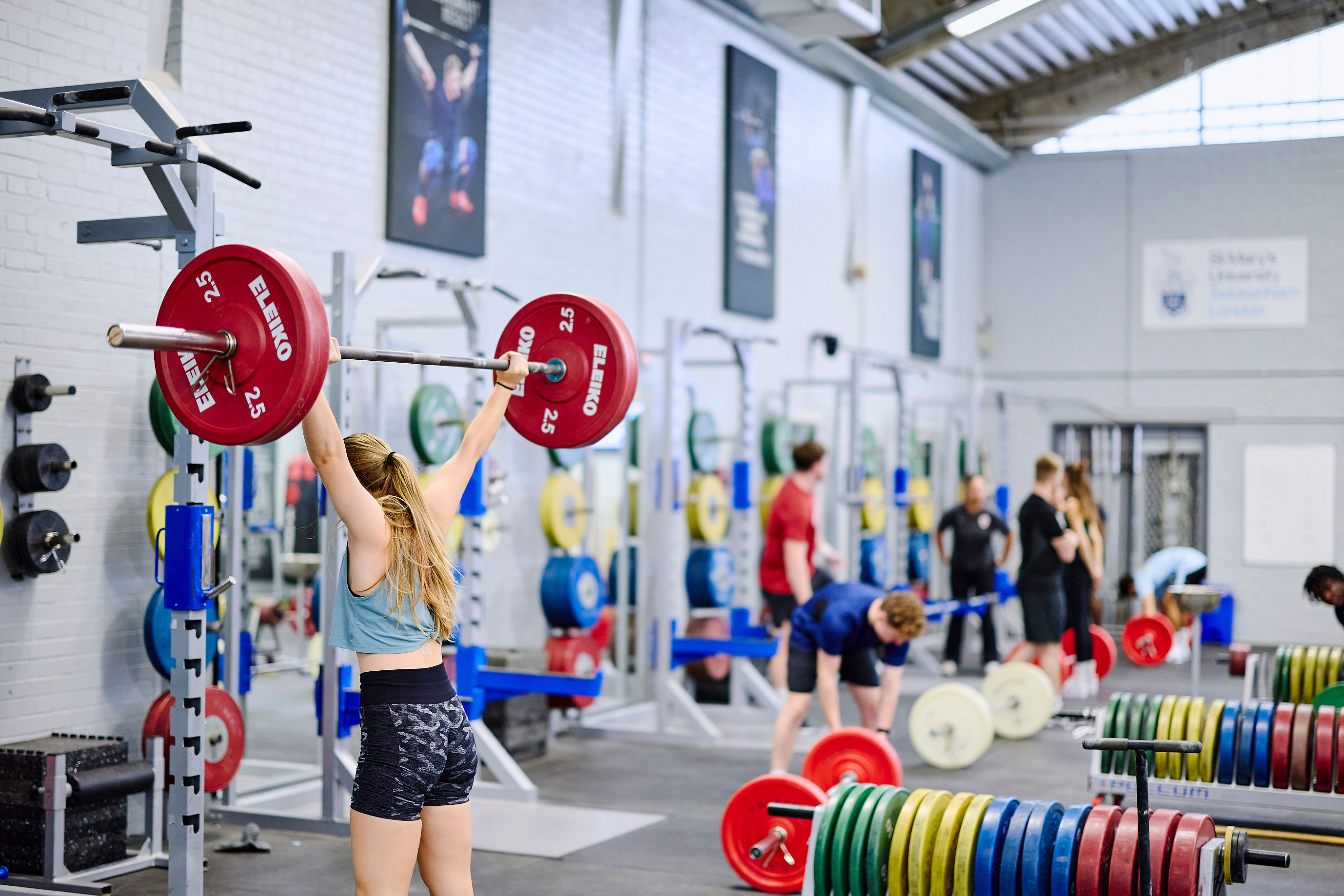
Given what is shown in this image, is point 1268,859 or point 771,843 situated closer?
point 1268,859

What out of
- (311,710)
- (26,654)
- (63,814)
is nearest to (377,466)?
(63,814)

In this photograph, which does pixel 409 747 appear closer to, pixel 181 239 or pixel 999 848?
pixel 999 848

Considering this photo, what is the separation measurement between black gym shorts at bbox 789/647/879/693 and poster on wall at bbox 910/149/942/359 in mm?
7425

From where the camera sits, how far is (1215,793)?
173 inches

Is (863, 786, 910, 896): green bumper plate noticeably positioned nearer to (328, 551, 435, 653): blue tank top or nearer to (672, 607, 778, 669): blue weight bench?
(328, 551, 435, 653): blue tank top

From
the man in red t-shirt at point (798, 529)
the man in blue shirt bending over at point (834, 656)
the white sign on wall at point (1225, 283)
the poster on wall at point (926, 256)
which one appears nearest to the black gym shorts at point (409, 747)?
the man in blue shirt bending over at point (834, 656)

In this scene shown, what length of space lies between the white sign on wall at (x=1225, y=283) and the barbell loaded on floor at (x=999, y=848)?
950cm

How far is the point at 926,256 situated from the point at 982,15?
271cm

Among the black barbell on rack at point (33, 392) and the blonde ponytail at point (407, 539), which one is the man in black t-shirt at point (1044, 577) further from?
the blonde ponytail at point (407, 539)

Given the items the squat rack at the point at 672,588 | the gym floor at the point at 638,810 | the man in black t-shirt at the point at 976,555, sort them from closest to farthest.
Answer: the gym floor at the point at 638,810, the squat rack at the point at 672,588, the man in black t-shirt at the point at 976,555

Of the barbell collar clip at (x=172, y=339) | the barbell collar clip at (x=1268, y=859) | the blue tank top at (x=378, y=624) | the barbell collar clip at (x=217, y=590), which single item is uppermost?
the barbell collar clip at (x=172, y=339)

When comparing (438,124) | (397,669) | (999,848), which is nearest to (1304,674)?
(999,848)

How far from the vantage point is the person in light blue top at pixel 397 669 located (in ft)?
7.63

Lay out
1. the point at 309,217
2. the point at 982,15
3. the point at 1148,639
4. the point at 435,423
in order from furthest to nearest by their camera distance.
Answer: the point at 982,15
the point at 1148,639
the point at 435,423
the point at 309,217
